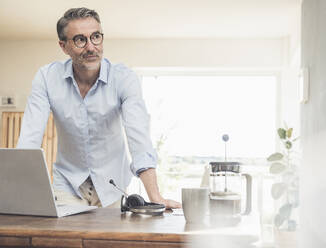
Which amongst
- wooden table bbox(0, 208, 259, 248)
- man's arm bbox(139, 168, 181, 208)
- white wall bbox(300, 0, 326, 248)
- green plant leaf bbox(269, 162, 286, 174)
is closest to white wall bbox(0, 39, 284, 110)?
green plant leaf bbox(269, 162, 286, 174)

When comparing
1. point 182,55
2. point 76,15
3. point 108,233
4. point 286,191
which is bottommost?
point 286,191

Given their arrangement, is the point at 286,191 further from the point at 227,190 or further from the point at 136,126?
the point at 227,190

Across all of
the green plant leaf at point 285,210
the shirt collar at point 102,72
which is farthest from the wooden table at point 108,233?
the green plant leaf at point 285,210

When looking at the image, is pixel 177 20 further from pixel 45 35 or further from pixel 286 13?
pixel 45 35

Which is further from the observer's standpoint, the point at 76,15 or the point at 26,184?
the point at 76,15

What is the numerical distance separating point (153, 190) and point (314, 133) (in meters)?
1.25

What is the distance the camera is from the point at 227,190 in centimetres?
151

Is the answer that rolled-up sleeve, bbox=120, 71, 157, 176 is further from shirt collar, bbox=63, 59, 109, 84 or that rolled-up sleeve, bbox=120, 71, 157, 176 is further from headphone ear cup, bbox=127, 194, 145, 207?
headphone ear cup, bbox=127, 194, 145, 207

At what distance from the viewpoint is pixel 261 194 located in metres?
5.80

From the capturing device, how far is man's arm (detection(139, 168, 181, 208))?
71.7 inches

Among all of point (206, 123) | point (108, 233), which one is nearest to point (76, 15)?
point (108, 233)

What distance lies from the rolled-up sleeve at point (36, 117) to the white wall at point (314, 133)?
1.34m

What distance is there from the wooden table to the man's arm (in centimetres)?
35

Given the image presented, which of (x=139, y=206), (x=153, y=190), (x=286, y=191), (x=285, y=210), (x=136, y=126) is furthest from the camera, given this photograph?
(x=286, y=191)
